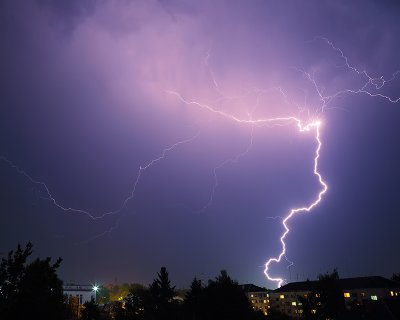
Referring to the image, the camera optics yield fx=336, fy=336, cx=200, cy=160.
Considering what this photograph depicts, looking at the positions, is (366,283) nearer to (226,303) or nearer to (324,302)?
(324,302)

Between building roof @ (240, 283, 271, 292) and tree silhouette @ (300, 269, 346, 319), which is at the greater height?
building roof @ (240, 283, 271, 292)

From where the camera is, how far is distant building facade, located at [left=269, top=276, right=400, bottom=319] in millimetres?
53219

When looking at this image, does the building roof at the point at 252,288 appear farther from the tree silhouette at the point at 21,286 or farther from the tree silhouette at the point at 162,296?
the tree silhouette at the point at 21,286

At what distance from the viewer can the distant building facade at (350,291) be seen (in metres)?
53.2

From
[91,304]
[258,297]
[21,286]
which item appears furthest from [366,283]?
[21,286]

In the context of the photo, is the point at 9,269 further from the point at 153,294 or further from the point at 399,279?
the point at 399,279

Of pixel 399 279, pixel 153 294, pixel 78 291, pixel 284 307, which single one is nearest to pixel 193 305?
pixel 153 294

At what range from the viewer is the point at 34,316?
8719 mm

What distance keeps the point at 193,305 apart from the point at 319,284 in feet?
56.8

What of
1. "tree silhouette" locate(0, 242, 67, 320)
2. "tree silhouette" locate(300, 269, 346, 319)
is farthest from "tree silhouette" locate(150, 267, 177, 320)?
"tree silhouette" locate(0, 242, 67, 320)

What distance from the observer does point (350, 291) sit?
185ft

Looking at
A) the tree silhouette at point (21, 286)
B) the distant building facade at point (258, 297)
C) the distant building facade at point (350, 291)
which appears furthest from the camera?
the distant building facade at point (258, 297)

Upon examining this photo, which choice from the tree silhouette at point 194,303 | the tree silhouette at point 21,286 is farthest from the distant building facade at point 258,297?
the tree silhouette at point 21,286

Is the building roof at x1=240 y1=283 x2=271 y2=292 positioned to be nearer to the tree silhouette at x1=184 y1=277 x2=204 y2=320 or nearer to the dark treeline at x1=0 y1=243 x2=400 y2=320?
the dark treeline at x1=0 y1=243 x2=400 y2=320
